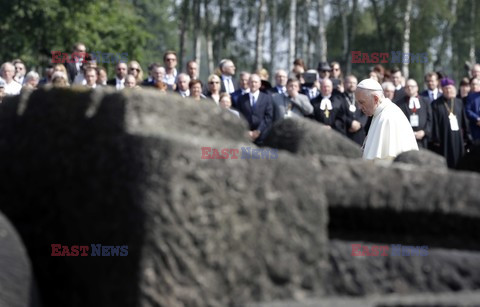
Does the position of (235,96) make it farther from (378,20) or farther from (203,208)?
(378,20)

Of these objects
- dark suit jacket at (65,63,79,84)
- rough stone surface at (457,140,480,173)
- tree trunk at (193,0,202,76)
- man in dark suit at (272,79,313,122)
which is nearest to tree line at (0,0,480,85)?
tree trunk at (193,0,202,76)

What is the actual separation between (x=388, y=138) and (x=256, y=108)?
6.06 meters

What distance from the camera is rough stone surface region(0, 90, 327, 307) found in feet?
11.7

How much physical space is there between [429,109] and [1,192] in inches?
457

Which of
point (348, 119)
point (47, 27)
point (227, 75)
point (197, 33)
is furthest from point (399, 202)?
point (197, 33)

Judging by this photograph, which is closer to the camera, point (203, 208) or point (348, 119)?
point (203, 208)

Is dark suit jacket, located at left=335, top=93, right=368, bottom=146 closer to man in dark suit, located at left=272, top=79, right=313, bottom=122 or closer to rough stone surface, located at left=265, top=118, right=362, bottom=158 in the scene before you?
man in dark suit, located at left=272, top=79, right=313, bottom=122

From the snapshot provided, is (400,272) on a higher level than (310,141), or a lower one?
lower

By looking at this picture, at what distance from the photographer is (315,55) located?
162 feet

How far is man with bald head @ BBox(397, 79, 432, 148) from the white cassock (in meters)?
6.67

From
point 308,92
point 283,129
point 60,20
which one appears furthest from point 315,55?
point 283,129

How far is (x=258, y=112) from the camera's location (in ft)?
45.7

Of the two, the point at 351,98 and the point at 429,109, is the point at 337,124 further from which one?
the point at 429,109

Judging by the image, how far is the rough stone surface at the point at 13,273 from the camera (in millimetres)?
3635
